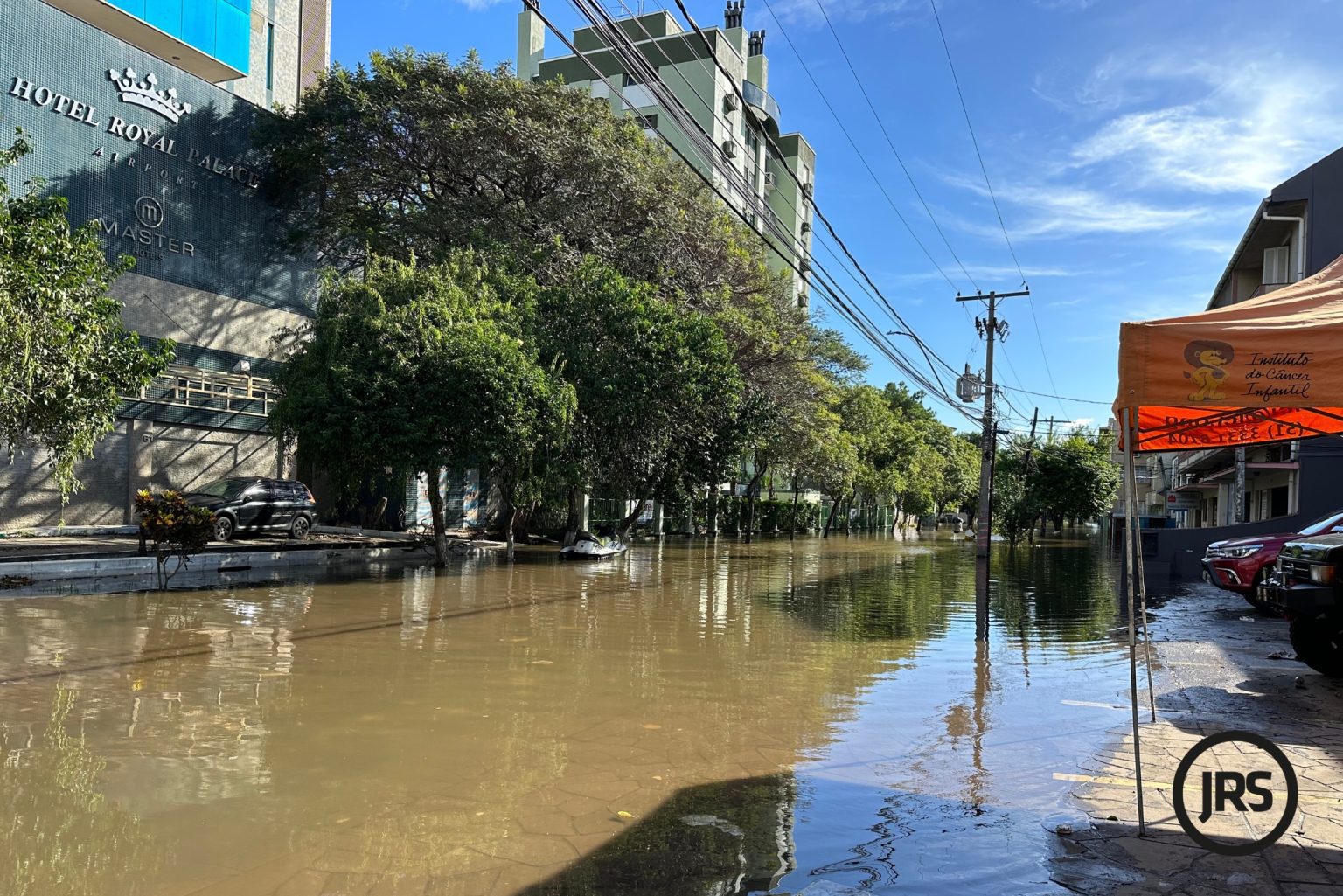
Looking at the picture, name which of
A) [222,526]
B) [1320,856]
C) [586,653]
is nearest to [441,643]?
[586,653]

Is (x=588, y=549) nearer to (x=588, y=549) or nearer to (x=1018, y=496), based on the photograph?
(x=588, y=549)

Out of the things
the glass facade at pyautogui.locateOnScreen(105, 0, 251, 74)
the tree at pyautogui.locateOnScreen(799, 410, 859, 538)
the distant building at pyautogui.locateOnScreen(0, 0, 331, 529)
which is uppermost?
the glass facade at pyautogui.locateOnScreen(105, 0, 251, 74)

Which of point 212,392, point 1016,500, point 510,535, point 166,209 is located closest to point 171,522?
point 510,535

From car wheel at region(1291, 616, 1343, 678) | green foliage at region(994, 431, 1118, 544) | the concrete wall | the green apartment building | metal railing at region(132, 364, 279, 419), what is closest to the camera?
car wheel at region(1291, 616, 1343, 678)

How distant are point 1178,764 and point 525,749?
474 cm

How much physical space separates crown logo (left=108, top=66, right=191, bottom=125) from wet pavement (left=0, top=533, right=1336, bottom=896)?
56.6 ft

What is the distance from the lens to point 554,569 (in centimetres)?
2375

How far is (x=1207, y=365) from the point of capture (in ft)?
17.3

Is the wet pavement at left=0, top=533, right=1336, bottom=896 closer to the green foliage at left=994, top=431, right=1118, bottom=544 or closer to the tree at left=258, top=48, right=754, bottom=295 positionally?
the tree at left=258, top=48, right=754, bottom=295

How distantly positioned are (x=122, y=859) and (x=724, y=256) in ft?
96.6

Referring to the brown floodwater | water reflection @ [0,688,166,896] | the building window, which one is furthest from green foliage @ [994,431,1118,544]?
water reflection @ [0,688,166,896]

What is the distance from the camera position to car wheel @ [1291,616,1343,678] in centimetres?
959

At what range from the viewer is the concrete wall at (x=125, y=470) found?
24094 mm

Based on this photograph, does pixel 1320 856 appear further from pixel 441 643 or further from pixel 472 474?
pixel 472 474
